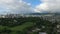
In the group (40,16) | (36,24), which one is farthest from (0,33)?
(40,16)

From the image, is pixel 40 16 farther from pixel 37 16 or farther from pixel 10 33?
pixel 10 33

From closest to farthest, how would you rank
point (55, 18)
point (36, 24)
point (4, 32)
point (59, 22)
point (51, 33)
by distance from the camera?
point (51, 33) < point (4, 32) < point (36, 24) < point (59, 22) < point (55, 18)

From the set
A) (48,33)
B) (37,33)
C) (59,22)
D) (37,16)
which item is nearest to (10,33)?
(37,33)

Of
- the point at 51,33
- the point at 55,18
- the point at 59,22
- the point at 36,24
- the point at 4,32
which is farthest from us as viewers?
the point at 55,18

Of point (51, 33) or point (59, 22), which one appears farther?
point (59, 22)

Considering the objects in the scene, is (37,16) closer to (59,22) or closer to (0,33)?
(59,22)

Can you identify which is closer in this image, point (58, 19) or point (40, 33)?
point (40, 33)

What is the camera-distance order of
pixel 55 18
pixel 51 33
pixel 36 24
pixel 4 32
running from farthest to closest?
1. pixel 55 18
2. pixel 36 24
3. pixel 4 32
4. pixel 51 33

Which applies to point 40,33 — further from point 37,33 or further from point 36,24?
point 36,24
